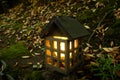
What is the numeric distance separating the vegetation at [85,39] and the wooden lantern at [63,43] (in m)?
0.41

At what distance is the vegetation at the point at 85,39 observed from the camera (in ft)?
13.6

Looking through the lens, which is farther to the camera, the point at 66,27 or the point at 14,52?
the point at 14,52

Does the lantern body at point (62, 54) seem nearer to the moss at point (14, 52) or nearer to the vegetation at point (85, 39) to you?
the vegetation at point (85, 39)

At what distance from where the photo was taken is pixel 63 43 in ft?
12.4

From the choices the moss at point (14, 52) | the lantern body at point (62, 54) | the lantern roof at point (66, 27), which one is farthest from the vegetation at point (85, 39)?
the lantern roof at point (66, 27)

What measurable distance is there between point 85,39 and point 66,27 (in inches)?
85.9

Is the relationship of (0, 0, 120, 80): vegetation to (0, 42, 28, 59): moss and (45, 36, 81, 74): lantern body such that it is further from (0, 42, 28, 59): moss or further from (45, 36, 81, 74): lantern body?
(45, 36, 81, 74): lantern body

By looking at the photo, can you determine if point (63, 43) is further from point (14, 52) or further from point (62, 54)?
point (14, 52)

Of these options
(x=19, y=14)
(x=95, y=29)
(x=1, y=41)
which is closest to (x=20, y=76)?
(x=95, y=29)

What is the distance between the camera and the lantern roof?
362 cm

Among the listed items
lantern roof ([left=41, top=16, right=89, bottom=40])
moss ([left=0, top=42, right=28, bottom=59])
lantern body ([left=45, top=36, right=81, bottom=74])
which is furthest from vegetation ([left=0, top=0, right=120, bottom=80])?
lantern roof ([left=41, top=16, right=89, bottom=40])

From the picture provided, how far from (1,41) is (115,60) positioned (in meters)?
5.40

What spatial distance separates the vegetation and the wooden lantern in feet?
1.33

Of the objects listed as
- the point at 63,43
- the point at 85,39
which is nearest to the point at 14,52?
the point at 85,39
